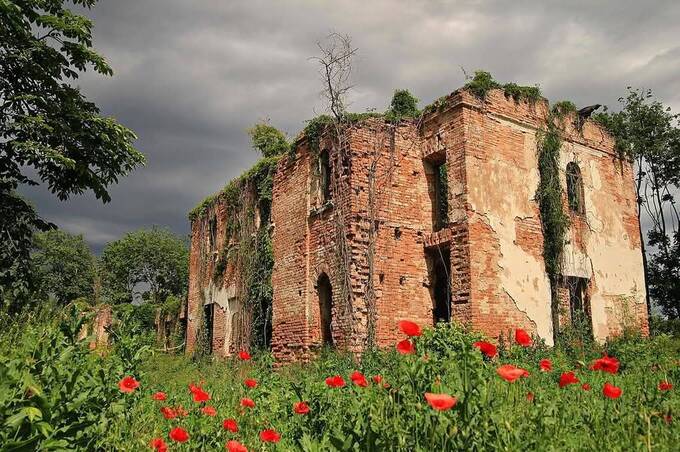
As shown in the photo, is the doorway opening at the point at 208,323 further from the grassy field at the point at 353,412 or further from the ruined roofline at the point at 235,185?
the grassy field at the point at 353,412

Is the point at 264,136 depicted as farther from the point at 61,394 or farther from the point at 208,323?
the point at 61,394

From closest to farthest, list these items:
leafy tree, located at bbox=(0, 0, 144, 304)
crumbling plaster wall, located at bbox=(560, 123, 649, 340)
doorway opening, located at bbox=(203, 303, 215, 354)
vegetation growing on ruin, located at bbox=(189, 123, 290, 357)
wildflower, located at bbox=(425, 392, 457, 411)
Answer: wildflower, located at bbox=(425, 392, 457, 411)
leafy tree, located at bbox=(0, 0, 144, 304)
crumbling plaster wall, located at bbox=(560, 123, 649, 340)
vegetation growing on ruin, located at bbox=(189, 123, 290, 357)
doorway opening, located at bbox=(203, 303, 215, 354)

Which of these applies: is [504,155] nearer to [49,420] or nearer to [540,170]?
[540,170]

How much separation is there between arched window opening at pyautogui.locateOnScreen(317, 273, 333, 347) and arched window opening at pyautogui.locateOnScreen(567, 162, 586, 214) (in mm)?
7162

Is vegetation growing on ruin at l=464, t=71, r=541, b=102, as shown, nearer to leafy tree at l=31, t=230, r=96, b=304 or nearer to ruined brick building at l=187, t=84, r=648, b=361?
ruined brick building at l=187, t=84, r=648, b=361

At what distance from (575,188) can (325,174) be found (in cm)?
707

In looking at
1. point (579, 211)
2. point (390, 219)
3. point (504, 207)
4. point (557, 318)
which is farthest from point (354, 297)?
point (579, 211)

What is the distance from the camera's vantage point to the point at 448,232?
43.3 ft

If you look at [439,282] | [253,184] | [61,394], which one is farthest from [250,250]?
[61,394]

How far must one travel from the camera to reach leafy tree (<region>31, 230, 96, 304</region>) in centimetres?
4725

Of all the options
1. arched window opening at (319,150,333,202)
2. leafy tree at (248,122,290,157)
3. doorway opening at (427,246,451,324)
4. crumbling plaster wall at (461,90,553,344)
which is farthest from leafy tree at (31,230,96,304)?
crumbling plaster wall at (461,90,553,344)

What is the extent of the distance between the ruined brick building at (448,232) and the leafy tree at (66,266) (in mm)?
37044

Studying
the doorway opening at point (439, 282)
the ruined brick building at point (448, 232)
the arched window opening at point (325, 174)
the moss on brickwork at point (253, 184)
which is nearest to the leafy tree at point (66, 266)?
the moss on brickwork at point (253, 184)

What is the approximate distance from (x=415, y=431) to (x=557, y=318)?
11.4 metres
